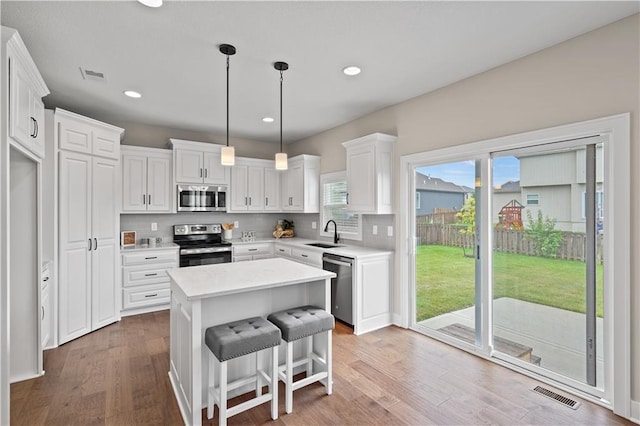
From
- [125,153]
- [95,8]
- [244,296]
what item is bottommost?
[244,296]

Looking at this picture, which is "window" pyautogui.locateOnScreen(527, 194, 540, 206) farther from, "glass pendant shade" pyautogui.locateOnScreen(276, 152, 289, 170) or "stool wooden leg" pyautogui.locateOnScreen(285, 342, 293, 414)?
"stool wooden leg" pyautogui.locateOnScreen(285, 342, 293, 414)

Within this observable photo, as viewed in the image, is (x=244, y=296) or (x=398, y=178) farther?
(x=398, y=178)

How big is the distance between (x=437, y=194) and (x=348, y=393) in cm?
227

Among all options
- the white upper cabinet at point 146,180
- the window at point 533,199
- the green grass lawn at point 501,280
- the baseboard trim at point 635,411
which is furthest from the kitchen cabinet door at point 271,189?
the baseboard trim at point 635,411

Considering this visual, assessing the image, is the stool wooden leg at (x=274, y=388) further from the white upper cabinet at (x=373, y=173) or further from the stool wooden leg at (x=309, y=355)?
the white upper cabinet at (x=373, y=173)

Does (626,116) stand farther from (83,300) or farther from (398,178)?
(83,300)

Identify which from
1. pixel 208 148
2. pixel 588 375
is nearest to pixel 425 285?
pixel 588 375

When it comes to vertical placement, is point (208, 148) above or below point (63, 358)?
above

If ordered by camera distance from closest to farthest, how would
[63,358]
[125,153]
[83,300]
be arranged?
[63,358] < [83,300] < [125,153]

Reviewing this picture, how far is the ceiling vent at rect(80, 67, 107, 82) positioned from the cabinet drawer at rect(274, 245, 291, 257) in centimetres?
318

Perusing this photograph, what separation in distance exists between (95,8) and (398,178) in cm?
318

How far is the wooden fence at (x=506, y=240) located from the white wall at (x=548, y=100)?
1.24 ft

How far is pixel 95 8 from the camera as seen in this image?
2.06 m

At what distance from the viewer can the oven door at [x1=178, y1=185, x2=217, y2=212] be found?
15.8 feet
